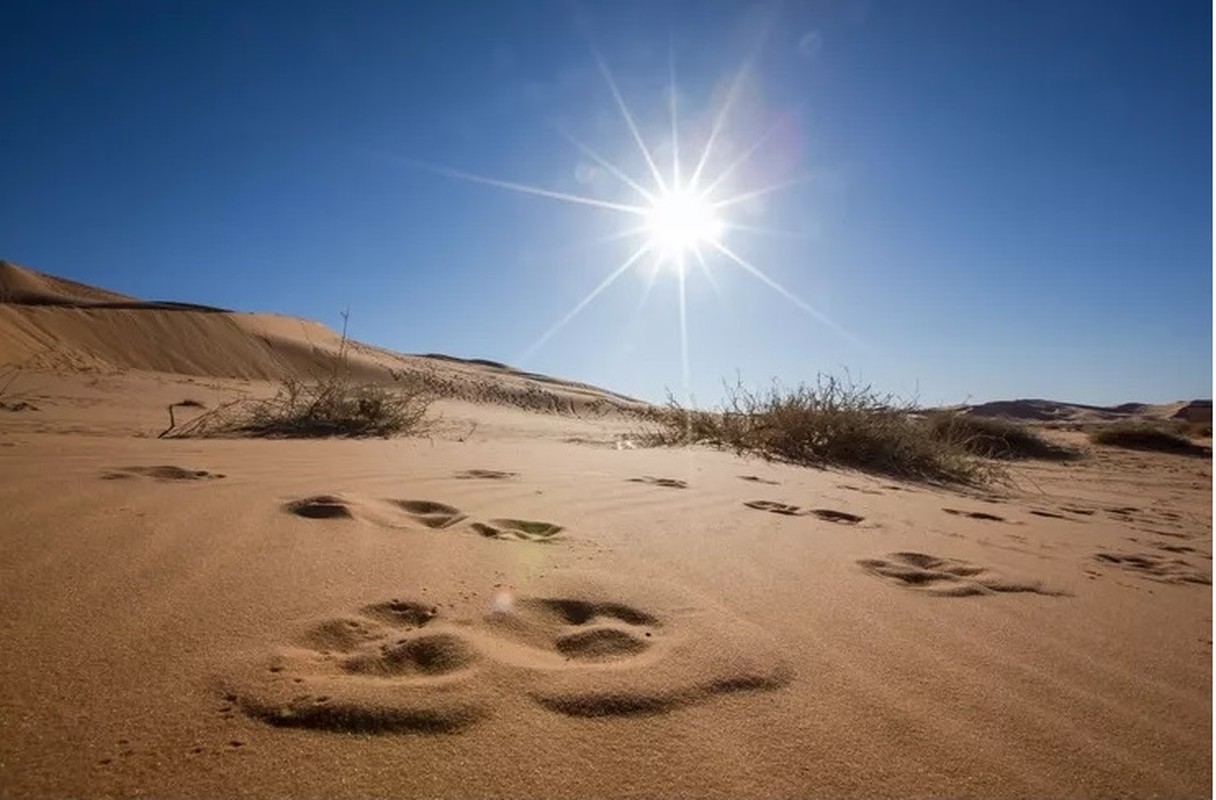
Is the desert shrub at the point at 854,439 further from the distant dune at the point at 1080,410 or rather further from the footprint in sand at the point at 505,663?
the distant dune at the point at 1080,410

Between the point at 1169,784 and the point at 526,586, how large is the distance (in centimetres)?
105

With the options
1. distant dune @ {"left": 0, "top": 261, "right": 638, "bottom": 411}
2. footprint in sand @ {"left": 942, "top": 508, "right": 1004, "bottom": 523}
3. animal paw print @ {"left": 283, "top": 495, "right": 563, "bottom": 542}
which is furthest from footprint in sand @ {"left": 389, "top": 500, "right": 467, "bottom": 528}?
distant dune @ {"left": 0, "top": 261, "right": 638, "bottom": 411}

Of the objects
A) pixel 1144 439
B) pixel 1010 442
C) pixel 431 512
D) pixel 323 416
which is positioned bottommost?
pixel 431 512

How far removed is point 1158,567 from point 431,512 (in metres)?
2.46

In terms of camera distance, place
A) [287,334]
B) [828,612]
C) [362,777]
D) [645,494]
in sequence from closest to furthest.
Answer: [362,777] → [828,612] → [645,494] → [287,334]

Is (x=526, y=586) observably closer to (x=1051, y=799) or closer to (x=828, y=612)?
(x=828, y=612)

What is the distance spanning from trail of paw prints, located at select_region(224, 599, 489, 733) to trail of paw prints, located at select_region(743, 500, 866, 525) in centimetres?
173

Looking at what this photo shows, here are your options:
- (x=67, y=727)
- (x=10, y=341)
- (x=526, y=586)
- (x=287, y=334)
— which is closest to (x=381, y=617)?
(x=526, y=586)

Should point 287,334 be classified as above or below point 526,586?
above

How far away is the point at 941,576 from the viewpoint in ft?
5.80

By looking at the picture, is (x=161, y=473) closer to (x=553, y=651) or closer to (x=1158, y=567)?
(x=553, y=651)

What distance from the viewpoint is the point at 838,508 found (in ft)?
9.09

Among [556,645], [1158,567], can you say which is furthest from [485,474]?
[1158,567]

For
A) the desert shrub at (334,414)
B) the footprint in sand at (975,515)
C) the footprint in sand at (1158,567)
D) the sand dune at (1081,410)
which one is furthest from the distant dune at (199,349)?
the sand dune at (1081,410)
